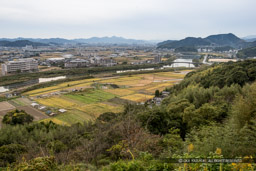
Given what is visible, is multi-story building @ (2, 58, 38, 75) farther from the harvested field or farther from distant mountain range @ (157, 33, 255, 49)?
distant mountain range @ (157, 33, 255, 49)

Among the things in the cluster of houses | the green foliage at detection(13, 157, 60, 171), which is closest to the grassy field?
the cluster of houses

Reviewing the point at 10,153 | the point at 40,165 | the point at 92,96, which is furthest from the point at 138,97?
the point at 40,165

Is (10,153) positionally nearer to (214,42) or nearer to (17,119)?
(17,119)

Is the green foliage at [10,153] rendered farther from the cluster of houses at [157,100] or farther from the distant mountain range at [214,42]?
the distant mountain range at [214,42]

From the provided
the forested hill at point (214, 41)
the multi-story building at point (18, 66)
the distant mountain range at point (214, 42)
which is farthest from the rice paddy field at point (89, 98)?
the forested hill at point (214, 41)

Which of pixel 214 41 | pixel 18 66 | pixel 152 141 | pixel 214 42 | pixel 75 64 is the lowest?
pixel 152 141

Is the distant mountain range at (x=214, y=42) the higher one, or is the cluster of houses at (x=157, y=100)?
the distant mountain range at (x=214, y=42)
